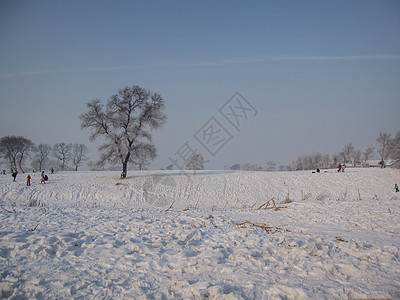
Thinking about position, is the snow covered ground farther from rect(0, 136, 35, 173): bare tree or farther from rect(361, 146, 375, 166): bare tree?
rect(361, 146, 375, 166): bare tree

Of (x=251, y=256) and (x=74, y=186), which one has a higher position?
(x=251, y=256)

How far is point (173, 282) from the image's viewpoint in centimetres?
322

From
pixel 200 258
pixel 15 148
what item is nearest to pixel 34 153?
pixel 15 148

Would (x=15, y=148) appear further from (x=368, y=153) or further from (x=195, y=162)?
Answer: (x=368, y=153)

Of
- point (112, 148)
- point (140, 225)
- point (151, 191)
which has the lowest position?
point (151, 191)

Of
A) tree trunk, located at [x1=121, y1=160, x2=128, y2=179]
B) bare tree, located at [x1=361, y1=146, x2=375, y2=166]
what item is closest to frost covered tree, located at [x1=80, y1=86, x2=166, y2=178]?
tree trunk, located at [x1=121, y1=160, x2=128, y2=179]

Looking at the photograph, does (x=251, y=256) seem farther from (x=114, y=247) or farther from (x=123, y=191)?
(x=123, y=191)

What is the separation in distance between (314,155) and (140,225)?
124019mm

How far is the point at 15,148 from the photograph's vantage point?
5581 cm

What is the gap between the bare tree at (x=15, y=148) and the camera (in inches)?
2132

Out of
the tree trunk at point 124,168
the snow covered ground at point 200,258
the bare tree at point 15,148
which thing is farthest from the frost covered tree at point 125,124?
the bare tree at point 15,148

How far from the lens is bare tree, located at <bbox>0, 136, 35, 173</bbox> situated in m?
54.2

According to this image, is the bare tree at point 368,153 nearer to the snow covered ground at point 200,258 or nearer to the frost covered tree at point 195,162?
the frost covered tree at point 195,162

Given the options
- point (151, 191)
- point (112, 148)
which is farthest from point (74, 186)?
point (151, 191)
